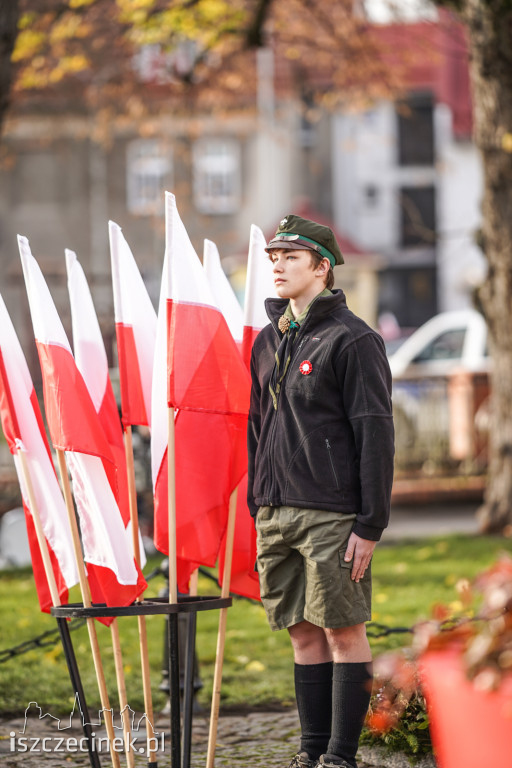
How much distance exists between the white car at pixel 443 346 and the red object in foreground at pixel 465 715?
45.9 feet

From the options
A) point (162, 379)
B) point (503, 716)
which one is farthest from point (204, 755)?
point (503, 716)

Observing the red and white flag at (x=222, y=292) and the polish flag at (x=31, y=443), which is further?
the red and white flag at (x=222, y=292)

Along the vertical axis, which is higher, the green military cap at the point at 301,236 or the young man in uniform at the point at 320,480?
the green military cap at the point at 301,236

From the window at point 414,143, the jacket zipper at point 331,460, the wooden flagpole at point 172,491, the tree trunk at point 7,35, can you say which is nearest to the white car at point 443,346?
the tree trunk at point 7,35

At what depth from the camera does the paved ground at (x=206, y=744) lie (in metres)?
4.57

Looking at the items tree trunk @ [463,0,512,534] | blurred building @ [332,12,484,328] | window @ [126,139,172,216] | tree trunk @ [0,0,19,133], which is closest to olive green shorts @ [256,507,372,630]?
tree trunk @ [0,0,19,133]

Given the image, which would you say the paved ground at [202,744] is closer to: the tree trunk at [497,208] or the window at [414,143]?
the tree trunk at [497,208]

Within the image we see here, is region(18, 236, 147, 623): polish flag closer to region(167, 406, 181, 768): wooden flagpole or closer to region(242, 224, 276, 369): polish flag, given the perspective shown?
region(167, 406, 181, 768): wooden flagpole

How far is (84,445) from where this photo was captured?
370 centimetres

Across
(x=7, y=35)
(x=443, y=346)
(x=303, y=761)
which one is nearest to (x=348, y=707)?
(x=303, y=761)

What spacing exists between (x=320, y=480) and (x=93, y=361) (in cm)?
91

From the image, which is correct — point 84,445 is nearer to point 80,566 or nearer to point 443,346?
point 80,566

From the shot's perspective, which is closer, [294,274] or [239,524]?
[294,274]

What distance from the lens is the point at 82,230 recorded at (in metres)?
31.9
